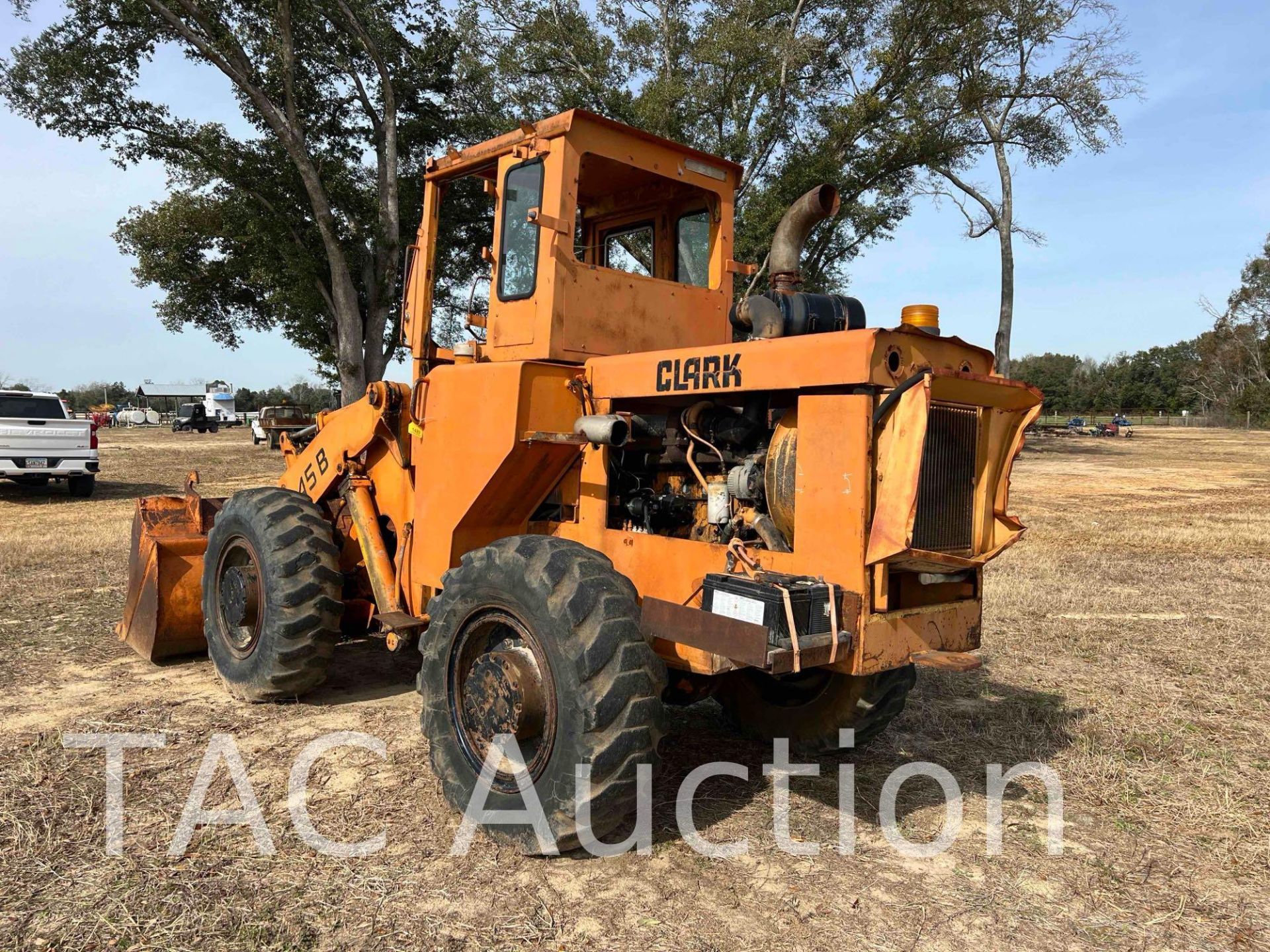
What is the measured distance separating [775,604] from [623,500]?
4.17 ft

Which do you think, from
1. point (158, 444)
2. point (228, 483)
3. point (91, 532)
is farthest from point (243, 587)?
point (158, 444)

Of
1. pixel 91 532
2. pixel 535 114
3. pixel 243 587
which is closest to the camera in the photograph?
pixel 243 587

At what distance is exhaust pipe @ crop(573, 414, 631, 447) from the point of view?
3.67 m

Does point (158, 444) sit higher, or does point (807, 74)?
point (807, 74)

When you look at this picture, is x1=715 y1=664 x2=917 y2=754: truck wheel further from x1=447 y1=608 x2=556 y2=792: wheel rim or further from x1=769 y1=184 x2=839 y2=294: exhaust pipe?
x1=769 y1=184 x2=839 y2=294: exhaust pipe

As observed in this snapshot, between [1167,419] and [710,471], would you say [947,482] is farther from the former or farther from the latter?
[1167,419]

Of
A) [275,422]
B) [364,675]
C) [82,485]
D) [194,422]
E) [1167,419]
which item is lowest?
[364,675]

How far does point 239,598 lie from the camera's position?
527 cm

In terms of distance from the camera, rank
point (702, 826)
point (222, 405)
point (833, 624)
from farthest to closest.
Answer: point (222, 405), point (702, 826), point (833, 624)

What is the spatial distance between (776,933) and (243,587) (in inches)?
143

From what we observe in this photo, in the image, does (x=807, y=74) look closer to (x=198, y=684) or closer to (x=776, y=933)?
(x=198, y=684)

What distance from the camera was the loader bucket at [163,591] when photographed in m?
5.92

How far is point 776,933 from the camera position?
2986 millimetres

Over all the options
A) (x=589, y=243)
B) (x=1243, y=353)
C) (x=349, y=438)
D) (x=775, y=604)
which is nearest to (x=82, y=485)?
(x=349, y=438)
